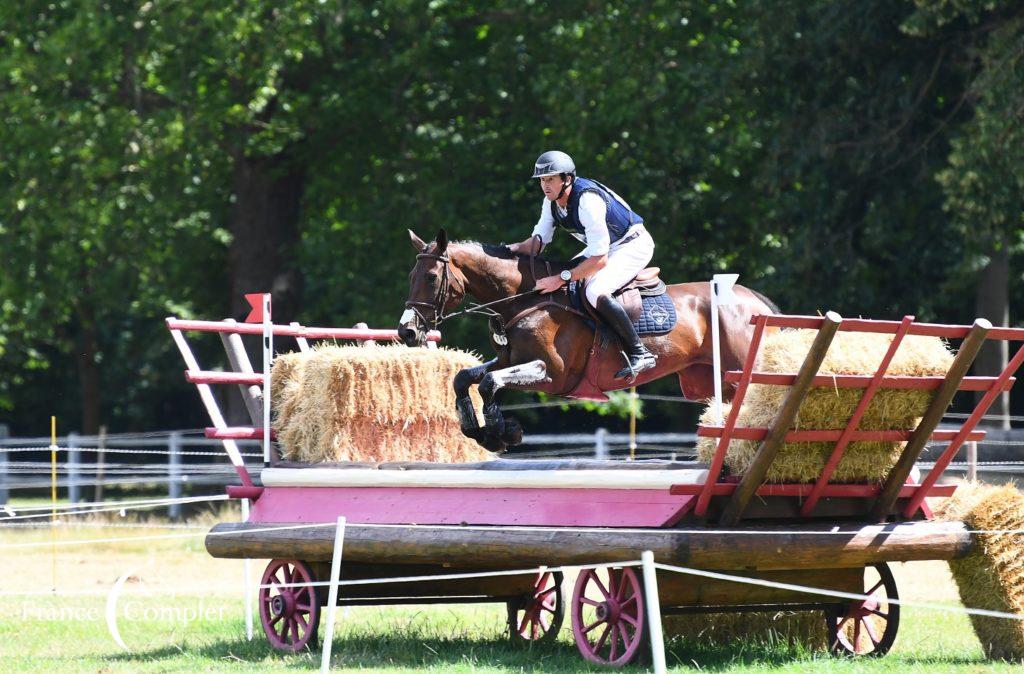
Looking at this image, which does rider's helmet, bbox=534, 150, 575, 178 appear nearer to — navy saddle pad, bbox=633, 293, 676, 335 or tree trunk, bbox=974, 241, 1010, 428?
navy saddle pad, bbox=633, 293, 676, 335

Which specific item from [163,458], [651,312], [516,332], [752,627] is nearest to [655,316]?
[651,312]

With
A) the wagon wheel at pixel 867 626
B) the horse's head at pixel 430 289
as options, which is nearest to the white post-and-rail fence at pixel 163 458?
the wagon wheel at pixel 867 626

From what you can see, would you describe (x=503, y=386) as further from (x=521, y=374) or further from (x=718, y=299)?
(x=718, y=299)

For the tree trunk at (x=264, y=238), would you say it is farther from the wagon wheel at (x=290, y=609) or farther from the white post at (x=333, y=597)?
the white post at (x=333, y=597)

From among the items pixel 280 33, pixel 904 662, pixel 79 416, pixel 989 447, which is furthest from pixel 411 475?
pixel 79 416

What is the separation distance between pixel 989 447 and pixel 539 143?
25.6 feet

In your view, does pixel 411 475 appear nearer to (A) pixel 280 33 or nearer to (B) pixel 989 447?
(B) pixel 989 447

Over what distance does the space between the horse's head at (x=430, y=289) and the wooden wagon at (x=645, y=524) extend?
1.05m

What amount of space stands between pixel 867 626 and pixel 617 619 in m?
1.71

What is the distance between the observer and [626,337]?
9.05 m

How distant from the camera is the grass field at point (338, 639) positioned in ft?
25.0

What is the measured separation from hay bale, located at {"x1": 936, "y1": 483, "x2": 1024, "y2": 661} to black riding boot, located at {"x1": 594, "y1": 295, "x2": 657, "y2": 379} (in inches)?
84.9

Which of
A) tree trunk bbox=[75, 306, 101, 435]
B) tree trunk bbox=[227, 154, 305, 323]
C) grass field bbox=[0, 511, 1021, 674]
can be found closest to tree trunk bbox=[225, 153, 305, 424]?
tree trunk bbox=[227, 154, 305, 323]

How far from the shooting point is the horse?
29.2 feet
